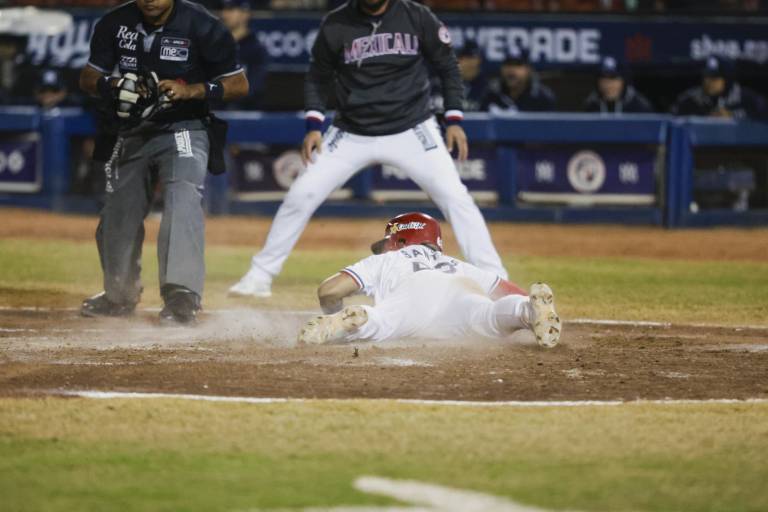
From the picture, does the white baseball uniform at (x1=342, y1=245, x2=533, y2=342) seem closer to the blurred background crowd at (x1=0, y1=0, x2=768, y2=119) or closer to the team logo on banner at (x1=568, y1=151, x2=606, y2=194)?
the blurred background crowd at (x1=0, y1=0, x2=768, y2=119)

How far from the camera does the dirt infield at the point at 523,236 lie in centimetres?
1346

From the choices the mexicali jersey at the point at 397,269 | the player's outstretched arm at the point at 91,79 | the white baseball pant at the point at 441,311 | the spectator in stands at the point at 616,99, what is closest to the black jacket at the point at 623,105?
the spectator in stands at the point at 616,99

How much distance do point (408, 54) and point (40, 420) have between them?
433cm

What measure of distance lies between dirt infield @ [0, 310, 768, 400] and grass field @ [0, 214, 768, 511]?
0.99 ft

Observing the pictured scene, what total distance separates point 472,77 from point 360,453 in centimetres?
1148

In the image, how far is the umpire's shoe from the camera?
26.1 ft

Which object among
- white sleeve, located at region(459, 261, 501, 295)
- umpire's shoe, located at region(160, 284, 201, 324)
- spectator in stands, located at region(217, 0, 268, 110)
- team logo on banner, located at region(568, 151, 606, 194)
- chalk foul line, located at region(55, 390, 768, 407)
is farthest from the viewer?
team logo on banner, located at region(568, 151, 606, 194)

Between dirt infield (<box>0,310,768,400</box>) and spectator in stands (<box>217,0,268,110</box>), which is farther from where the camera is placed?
spectator in stands (<box>217,0,268,110</box>)

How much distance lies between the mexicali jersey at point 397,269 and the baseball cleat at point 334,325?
39 cm

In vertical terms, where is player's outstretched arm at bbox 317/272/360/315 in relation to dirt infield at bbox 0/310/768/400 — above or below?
above

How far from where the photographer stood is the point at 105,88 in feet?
26.6

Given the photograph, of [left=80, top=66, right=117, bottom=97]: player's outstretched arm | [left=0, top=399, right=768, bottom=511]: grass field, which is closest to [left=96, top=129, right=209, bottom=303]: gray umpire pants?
[left=80, top=66, right=117, bottom=97]: player's outstretched arm

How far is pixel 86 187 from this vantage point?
53.4 feet

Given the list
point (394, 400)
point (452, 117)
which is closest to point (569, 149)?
point (452, 117)
